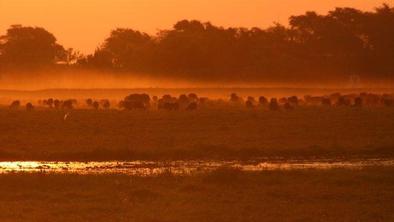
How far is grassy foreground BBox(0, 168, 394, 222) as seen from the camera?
15242mm

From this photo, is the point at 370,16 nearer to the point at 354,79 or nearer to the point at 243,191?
the point at 354,79

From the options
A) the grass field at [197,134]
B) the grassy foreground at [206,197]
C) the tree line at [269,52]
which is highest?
the tree line at [269,52]

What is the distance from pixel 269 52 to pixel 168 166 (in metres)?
57.3

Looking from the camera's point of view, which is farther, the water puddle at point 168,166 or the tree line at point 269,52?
the tree line at point 269,52

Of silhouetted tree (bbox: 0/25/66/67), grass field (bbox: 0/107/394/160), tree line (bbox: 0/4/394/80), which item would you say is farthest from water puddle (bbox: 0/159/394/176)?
silhouetted tree (bbox: 0/25/66/67)

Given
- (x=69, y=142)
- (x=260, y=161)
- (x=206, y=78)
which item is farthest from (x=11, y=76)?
(x=260, y=161)

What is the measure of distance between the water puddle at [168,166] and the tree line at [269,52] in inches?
2052

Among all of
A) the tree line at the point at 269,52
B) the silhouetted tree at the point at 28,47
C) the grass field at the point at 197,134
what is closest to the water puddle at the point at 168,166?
the grass field at the point at 197,134

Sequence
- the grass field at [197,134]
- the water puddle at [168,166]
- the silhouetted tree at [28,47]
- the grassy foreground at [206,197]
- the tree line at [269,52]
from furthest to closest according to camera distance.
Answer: the silhouetted tree at [28,47], the tree line at [269,52], the grass field at [197,134], the water puddle at [168,166], the grassy foreground at [206,197]

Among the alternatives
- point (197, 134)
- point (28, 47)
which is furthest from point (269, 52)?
point (197, 134)

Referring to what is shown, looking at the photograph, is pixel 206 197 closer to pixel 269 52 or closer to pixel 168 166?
pixel 168 166

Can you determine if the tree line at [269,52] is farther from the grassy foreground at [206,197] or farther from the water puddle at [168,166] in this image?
the grassy foreground at [206,197]

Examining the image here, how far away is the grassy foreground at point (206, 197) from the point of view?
15242mm

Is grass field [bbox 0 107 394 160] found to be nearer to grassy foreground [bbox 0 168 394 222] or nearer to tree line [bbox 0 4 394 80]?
grassy foreground [bbox 0 168 394 222]
